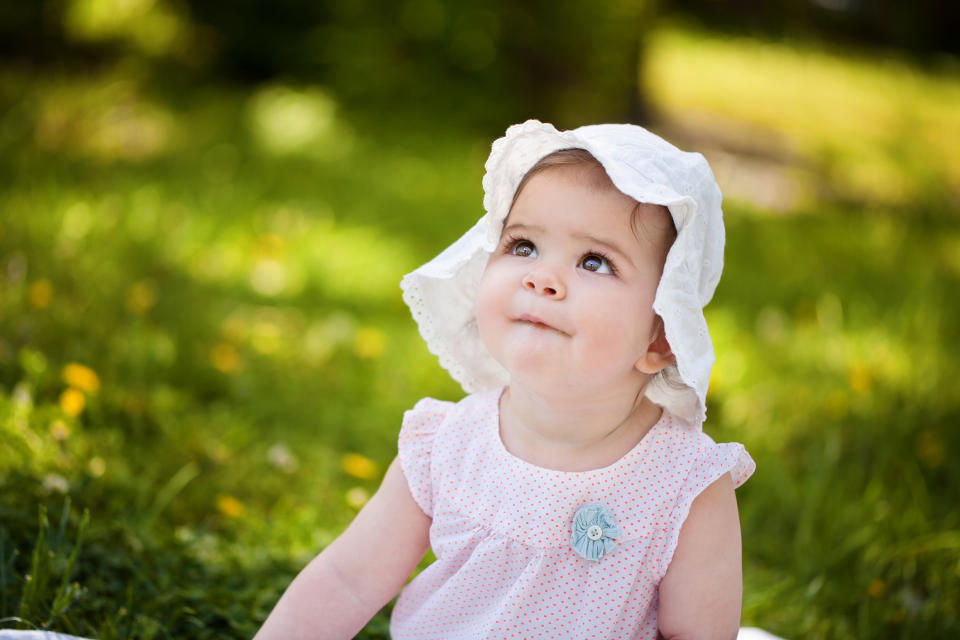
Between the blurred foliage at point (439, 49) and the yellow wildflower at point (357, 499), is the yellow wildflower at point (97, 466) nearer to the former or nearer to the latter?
the yellow wildflower at point (357, 499)

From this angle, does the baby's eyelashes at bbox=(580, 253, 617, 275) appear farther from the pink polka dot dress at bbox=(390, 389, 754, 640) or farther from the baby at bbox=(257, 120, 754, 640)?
the pink polka dot dress at bbox=(390, 389, 754, 640)

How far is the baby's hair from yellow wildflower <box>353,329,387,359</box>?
1.77 m

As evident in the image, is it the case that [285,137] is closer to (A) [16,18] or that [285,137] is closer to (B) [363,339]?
(A) [16,18]

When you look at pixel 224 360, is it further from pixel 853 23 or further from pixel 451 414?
pixel 853 23

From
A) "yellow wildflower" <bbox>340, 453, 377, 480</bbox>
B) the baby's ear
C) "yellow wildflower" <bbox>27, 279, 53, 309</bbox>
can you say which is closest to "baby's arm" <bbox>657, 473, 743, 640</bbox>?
the baby's ear

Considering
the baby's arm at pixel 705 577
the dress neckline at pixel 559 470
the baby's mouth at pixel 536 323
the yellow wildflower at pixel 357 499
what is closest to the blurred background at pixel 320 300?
the yellow wildflower at pixel 357 499

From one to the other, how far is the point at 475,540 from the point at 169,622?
0.67 m

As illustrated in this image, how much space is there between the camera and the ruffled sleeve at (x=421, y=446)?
169 cm

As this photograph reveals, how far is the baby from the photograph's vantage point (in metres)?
1.47

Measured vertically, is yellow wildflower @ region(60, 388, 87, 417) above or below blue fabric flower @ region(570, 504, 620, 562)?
below

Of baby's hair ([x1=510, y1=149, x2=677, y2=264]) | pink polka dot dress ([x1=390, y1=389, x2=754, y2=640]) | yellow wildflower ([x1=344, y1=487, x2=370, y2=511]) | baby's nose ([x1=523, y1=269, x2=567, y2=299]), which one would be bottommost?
yellow wildflower ([x1=344, y1=487, x2=370, y2=511])

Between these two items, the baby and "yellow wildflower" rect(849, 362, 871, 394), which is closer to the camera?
the baby

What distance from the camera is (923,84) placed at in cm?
1097

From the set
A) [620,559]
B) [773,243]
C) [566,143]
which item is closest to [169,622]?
[620,559]
